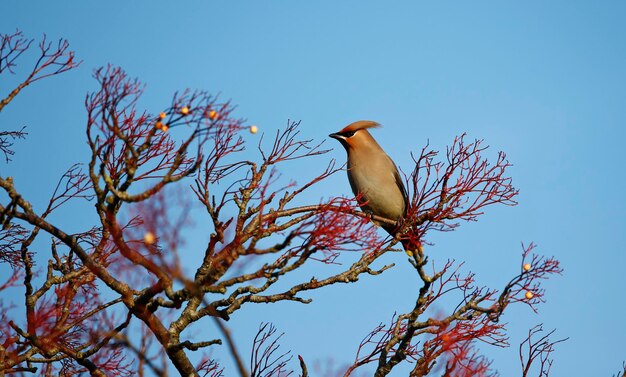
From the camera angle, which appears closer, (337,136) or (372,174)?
(372,174)

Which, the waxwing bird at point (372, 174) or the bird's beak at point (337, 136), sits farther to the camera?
the bird's beak at point (337, 136)

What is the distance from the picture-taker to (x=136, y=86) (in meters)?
4.48

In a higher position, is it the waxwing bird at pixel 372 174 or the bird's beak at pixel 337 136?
the bird's beak at pixel 337 136

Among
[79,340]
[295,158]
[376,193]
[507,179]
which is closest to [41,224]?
[295,158]

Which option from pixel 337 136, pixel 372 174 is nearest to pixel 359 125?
pixel 337 136

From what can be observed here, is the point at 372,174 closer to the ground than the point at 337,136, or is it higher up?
closer to the ground

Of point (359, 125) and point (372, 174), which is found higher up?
point (359, 125)

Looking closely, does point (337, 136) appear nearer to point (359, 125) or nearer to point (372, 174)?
point (359, 125)

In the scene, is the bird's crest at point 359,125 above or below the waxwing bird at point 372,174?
above

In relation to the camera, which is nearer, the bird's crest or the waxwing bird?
the waxwing bird

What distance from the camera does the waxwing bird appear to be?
7.71 metres

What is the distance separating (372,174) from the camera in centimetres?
783

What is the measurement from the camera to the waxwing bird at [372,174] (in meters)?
7.71

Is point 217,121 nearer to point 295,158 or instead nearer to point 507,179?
point 295,158
